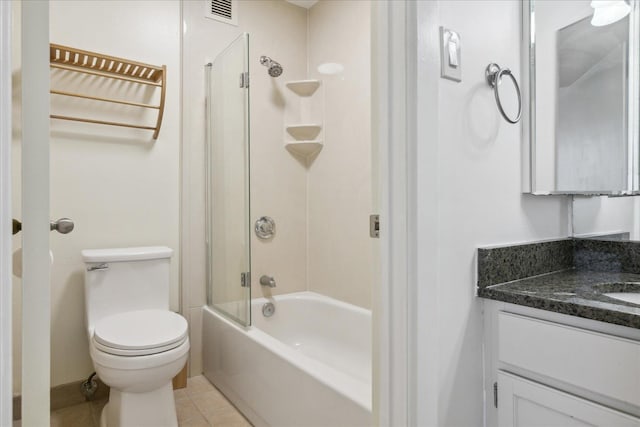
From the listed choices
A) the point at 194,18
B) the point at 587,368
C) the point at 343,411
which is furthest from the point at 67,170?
the point at 587,368

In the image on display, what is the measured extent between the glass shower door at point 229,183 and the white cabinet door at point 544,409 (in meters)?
1.27

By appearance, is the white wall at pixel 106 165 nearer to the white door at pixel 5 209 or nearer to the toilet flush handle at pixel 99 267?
the toilet flush handle at pixel 99 267

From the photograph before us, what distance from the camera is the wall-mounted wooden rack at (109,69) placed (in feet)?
6.48

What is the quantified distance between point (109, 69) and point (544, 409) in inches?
97.2

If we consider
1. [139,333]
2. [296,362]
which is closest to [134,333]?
[139,333]

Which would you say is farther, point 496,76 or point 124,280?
point 124,280

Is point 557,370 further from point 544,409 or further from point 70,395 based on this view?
point 70,395

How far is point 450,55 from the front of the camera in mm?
1040

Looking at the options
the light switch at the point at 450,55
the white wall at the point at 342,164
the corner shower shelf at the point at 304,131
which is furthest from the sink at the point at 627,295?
the corner shower shelf at the point at 304,131

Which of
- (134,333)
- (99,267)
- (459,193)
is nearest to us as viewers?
(459,193)

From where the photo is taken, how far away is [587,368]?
92cm

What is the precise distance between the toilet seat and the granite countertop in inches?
50.8

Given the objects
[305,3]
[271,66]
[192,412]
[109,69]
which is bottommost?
[192,412]

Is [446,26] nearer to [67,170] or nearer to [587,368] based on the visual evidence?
[587,368]
